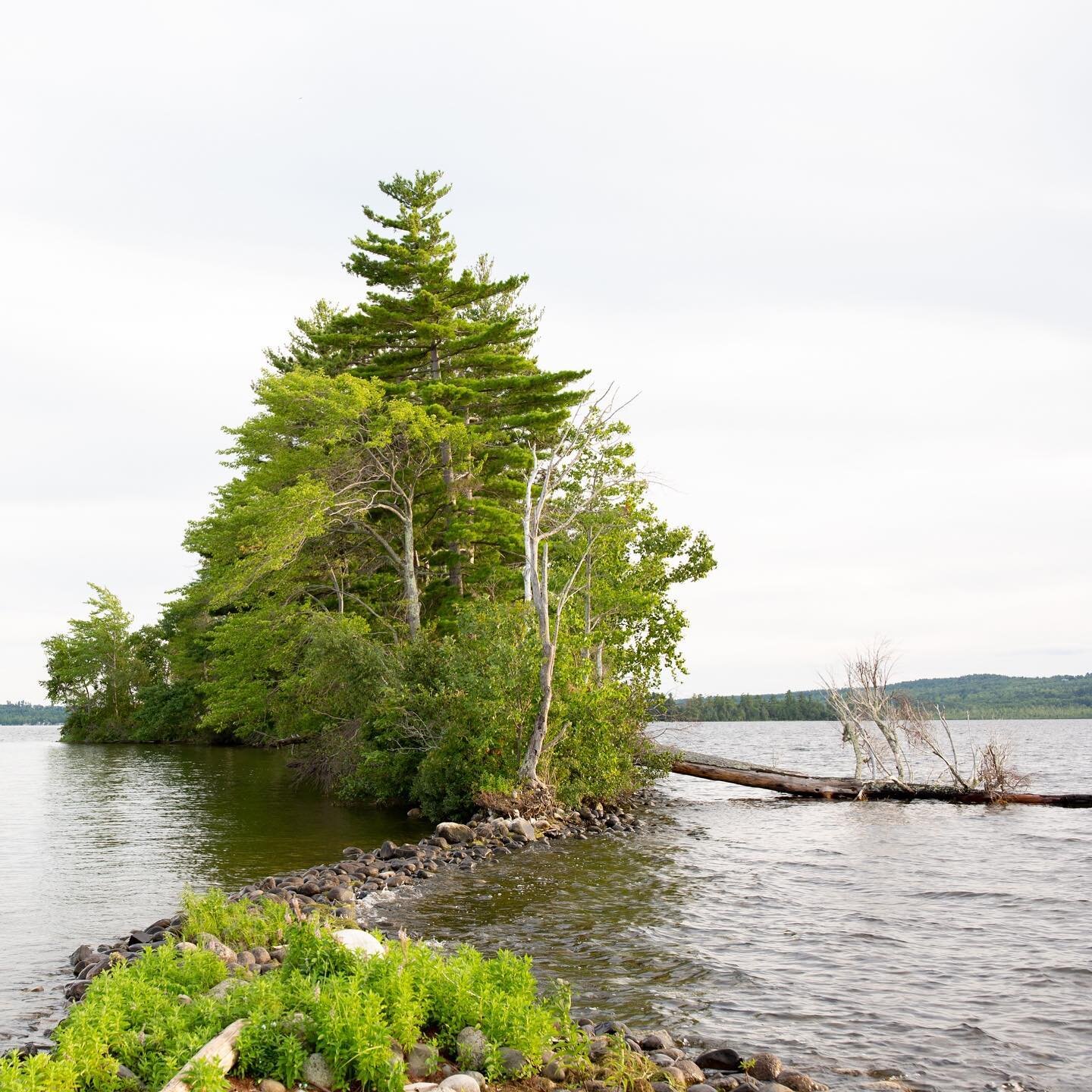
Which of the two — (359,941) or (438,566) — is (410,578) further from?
(359,941)

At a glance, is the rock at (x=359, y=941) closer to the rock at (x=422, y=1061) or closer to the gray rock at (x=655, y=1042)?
the rock at (x=422, y=1061)

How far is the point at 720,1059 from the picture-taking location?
26.1 feet

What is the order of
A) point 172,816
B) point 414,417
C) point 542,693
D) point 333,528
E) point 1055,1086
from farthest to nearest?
point 333,528 → point 414,417 → point 172,816 → point 542,693 → point 1055,1086

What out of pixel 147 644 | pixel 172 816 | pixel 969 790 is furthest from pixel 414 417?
pixel 147 644

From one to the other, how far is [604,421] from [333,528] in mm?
11856

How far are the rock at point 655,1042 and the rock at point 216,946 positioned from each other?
386 centimetres

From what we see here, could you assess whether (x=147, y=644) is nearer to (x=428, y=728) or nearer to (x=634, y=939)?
(x=428, y=728)

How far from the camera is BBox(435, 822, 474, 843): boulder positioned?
19.1 m

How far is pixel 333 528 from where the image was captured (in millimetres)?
32875

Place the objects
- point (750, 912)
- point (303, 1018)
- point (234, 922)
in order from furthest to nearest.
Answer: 1. point (750, 912)
2. point (234, 922)
3. point (303, 1018)

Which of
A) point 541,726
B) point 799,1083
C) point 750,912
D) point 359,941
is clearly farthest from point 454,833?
point 799,1083

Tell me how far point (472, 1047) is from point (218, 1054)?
67.6 inches

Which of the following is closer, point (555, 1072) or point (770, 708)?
point (555, 1072)

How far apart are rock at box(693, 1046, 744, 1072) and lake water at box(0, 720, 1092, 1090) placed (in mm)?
694
